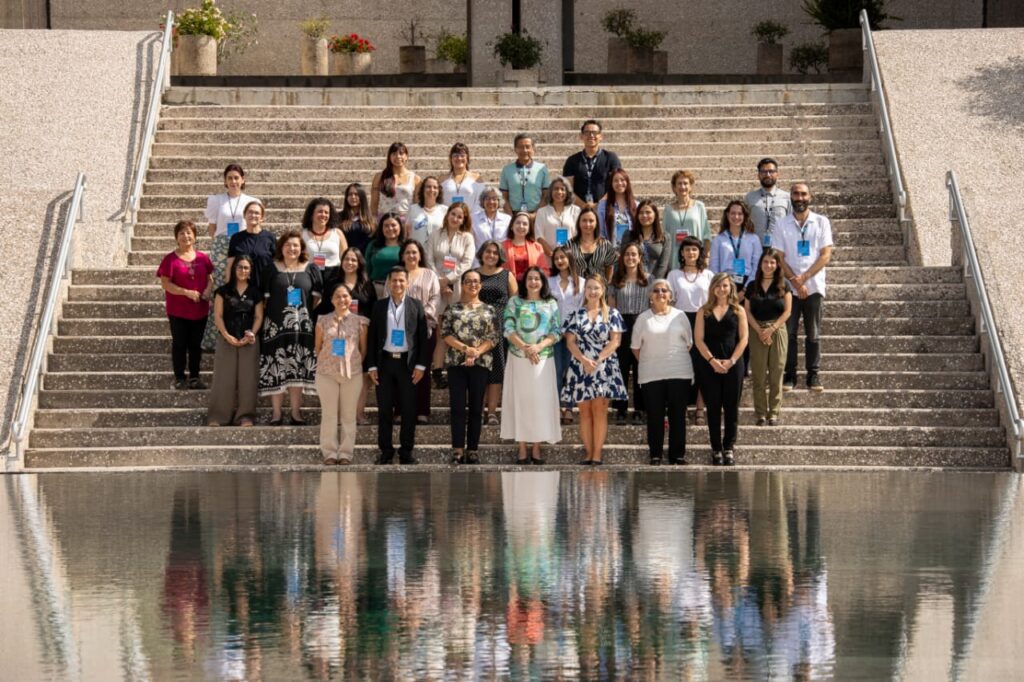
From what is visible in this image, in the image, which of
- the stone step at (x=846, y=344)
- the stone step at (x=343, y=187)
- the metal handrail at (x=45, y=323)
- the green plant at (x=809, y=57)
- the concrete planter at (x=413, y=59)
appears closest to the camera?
the metal handrail at (x=45, y=323)

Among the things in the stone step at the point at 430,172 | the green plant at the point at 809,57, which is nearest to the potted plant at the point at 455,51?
the green plant at the point at 809,57

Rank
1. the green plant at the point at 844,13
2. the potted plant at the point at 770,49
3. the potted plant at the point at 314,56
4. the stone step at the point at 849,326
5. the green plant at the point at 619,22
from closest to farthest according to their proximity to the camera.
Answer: the stone step at the point at 849,326 → the green plant at the point at 844,13 → the potted plant at the point at 314,56 → the potted plant at the point at 770,49 → the green plant at the point at 619,22

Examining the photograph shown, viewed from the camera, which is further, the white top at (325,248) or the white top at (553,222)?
the white top at (553,222)

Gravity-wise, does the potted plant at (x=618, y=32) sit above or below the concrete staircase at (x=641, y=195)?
above

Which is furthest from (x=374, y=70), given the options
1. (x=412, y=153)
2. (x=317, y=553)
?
(x=317, y=553)

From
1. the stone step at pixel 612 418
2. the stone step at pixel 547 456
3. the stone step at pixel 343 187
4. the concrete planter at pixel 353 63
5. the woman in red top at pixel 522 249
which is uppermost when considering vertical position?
the concrete planter at pixel 353 63

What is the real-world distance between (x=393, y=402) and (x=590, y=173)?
3358 mm

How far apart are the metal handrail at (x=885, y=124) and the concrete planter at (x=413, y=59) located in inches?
407

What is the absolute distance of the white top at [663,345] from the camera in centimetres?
1458

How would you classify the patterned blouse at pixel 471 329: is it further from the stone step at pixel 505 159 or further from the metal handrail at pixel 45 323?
the stone step at pixel 505 159

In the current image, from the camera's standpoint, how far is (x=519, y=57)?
25938 millimetres

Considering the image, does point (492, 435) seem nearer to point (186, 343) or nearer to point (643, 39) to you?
point (186, 343)

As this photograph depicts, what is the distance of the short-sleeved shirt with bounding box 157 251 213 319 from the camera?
1570cm

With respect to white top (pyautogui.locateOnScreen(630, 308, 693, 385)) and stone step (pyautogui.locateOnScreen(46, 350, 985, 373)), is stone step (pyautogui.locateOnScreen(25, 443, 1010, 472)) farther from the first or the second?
stone step (pyautogui.locateOnScreen(46, 350, 985, 373))
